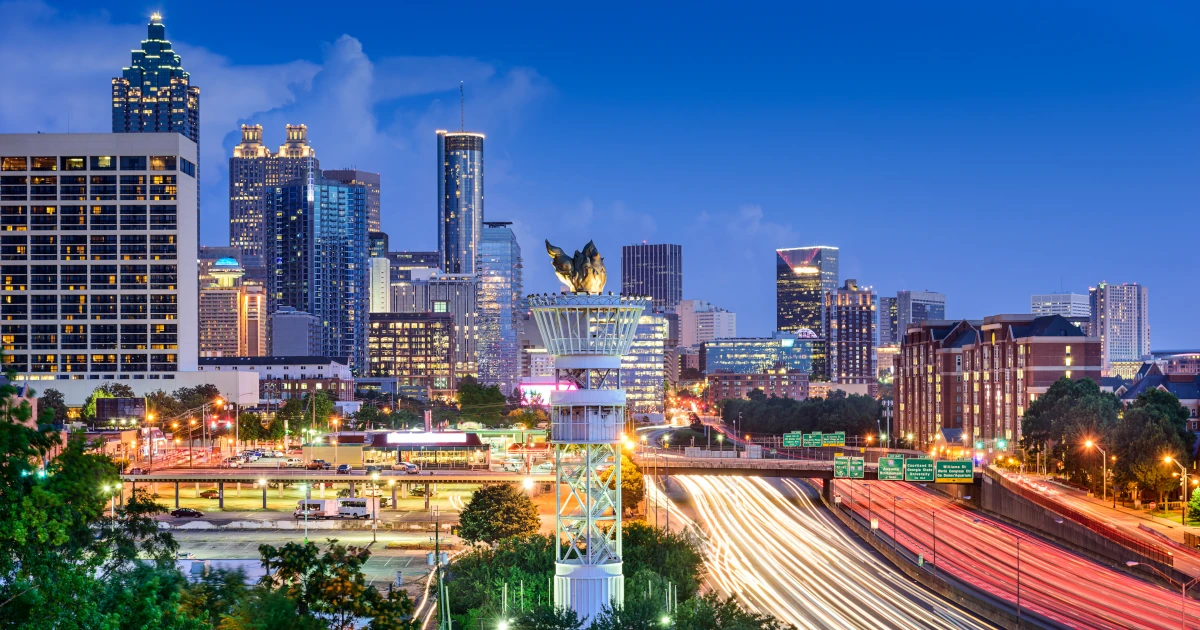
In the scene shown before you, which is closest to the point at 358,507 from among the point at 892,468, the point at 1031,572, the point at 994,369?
the point at 892,468

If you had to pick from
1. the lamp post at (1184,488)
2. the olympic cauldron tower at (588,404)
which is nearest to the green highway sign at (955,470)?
the lamp post at (1184,488)

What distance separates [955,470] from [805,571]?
29.2 m

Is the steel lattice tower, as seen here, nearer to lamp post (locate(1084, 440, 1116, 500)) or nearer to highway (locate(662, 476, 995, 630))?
highway (locate(662, 476, 995, 630))

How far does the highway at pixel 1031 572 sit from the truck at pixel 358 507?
46.9 meters

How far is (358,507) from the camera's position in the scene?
120688 mm

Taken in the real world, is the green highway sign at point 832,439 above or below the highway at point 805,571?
above

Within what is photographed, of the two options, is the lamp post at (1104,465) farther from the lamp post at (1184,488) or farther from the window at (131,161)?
the window at (131,161)

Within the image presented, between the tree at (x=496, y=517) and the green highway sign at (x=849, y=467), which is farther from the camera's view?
the green highway sign at (x=849, y=467)

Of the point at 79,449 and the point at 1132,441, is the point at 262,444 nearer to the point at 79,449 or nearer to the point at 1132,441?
the point at 1132,441

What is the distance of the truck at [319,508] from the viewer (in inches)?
4488

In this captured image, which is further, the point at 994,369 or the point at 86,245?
the point at 86,245

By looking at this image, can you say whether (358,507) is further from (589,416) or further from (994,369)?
(994,369)

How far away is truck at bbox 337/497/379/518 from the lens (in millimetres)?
113912

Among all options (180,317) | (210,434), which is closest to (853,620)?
(210,434)
